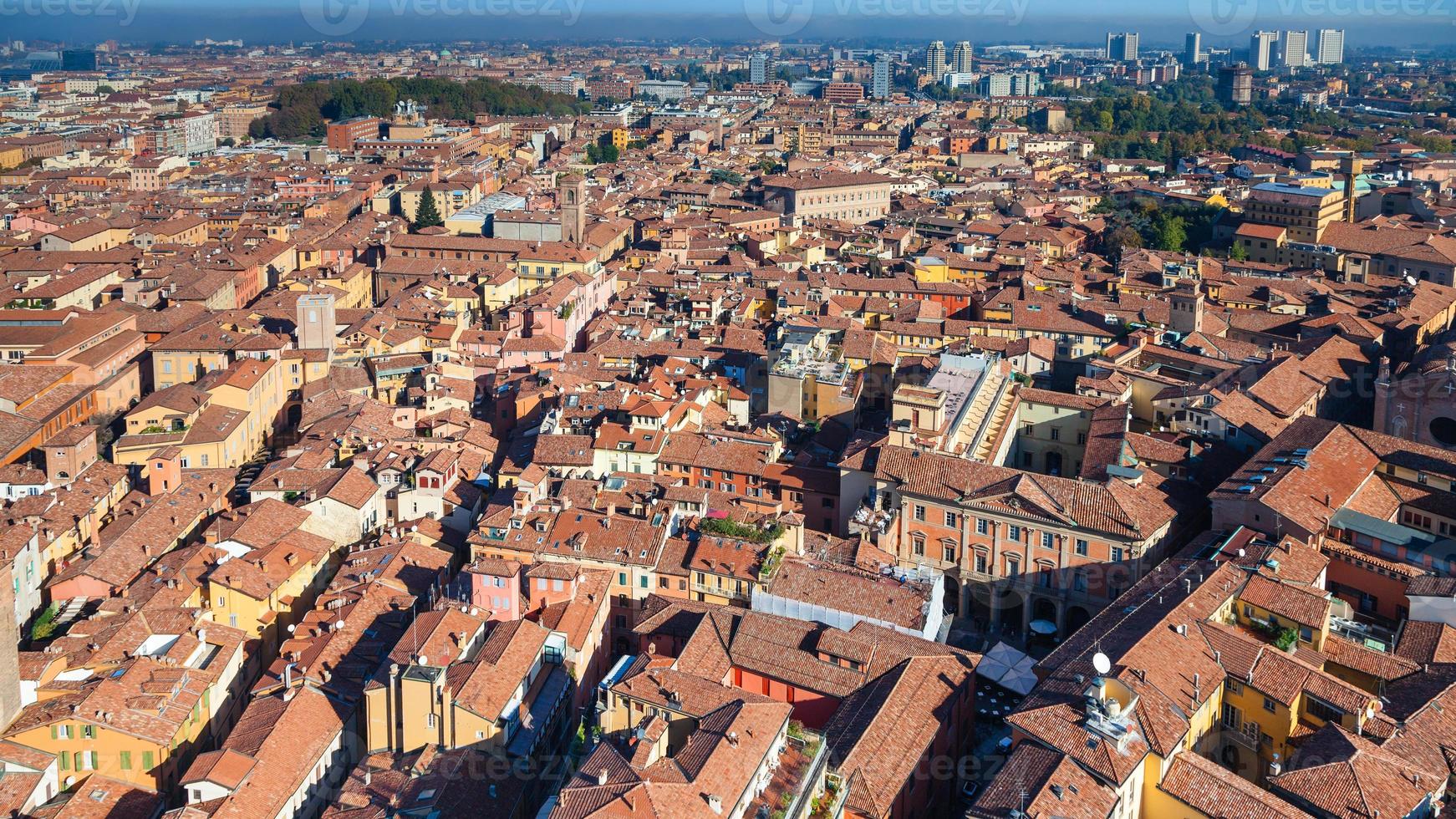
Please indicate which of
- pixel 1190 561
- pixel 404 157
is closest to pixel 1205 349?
pixel 1190 561

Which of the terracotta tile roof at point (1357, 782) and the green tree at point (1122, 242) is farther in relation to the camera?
the green tree at point (1122, 242)

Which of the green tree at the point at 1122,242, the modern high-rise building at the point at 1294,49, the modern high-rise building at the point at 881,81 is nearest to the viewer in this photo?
the green tree at the point at 1122,242

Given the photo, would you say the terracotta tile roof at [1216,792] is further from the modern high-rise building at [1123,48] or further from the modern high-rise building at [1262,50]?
the modern high-rise building at [1123,48]

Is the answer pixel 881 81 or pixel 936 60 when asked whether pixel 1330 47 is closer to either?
pixel 936 60

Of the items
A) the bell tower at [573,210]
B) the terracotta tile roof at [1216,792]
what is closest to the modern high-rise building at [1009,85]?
the bell tower at [573,210]

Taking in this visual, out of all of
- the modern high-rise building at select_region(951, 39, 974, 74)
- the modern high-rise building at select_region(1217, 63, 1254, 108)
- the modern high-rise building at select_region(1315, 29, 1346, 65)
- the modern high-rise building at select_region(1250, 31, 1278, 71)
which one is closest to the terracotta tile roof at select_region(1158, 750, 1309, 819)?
the modern high-rise building at select_region(1217, 63, 1254, 108)

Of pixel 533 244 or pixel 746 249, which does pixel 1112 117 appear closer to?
pixel 746 249
